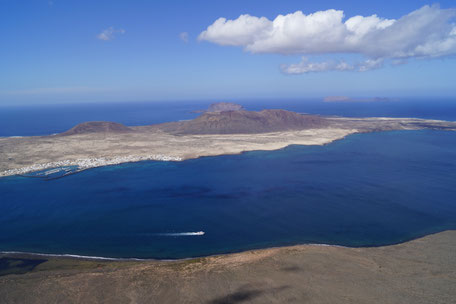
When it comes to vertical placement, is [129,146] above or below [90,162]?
above

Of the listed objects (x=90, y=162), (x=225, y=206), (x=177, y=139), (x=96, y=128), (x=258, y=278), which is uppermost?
(x=96, y=128)

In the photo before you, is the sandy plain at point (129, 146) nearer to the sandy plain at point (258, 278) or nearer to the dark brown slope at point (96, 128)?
the dark brown slope at point (96, 128)

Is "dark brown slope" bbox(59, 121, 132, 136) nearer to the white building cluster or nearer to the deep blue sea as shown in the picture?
the white building cluster

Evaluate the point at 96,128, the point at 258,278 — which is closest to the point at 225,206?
the point at 258,278

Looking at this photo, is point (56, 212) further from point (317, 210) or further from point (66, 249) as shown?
point (317, 210)

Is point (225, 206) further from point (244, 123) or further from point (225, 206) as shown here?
point (244, 123)

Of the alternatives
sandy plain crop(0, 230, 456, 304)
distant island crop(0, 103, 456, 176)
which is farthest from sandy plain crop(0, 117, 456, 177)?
sandy plain crop(0, 230, 456, 304)
